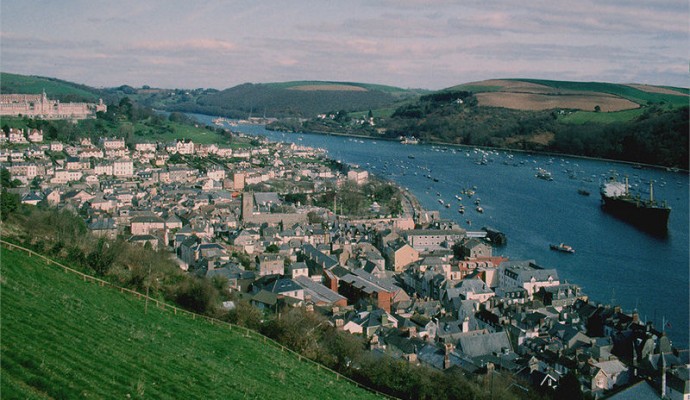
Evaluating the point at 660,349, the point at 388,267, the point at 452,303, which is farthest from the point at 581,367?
the point at 388,267

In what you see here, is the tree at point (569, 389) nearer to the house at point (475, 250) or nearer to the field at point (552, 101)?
the house at point (475, 250)

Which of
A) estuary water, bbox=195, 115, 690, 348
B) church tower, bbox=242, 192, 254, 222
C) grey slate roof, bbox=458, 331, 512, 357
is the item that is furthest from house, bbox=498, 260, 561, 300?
church tower, bbox=242, 192, 254, 222

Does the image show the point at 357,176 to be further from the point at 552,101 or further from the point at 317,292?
the point at 552,101

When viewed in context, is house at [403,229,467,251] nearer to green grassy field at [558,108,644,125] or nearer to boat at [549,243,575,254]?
boat at [549,243,575,254]

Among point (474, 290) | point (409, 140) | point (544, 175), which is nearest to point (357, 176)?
point (544, 175)

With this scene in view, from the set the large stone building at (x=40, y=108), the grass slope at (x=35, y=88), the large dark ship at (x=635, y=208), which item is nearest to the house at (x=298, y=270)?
the large dark ship at (x=635, y=208)

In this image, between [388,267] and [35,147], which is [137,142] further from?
[388,267]
